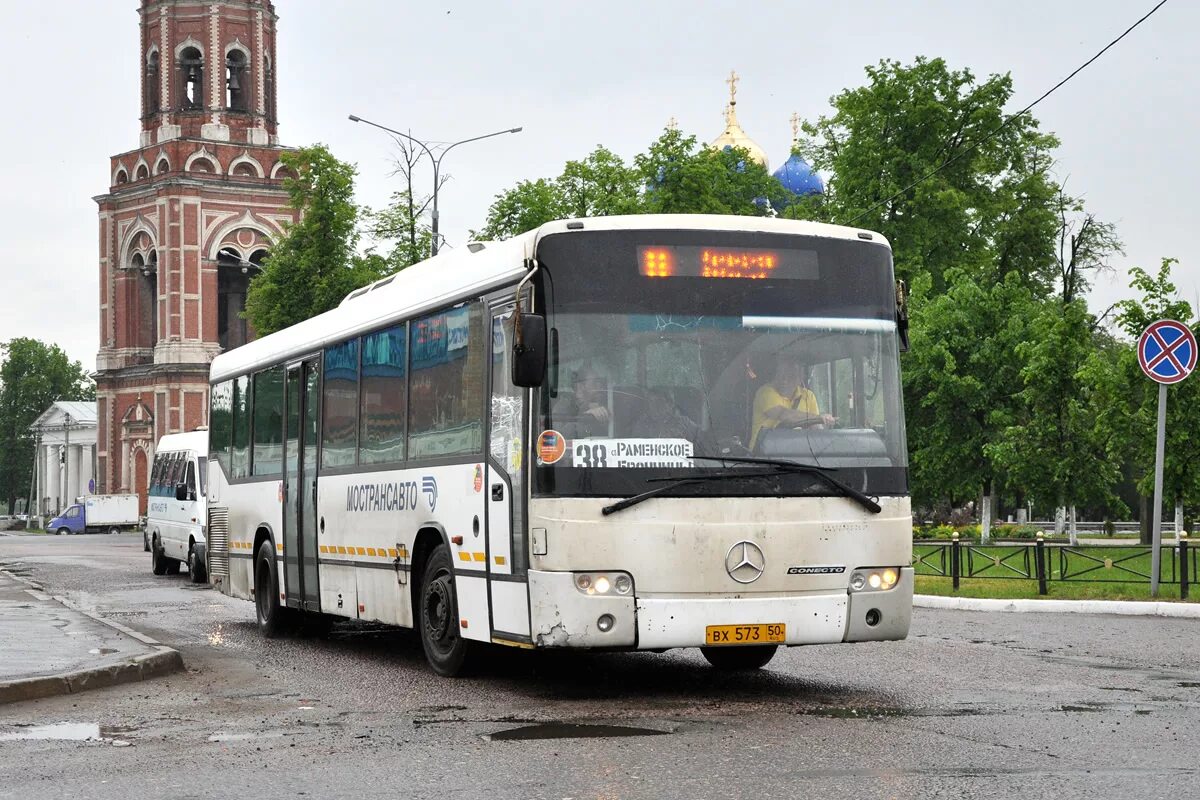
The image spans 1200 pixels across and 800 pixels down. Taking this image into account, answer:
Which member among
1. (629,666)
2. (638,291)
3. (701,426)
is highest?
(638,291)

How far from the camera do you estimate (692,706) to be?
10.6m

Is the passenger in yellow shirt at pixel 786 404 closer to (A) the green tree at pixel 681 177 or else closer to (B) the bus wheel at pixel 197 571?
(B) the bus wheel at pixel 197 571

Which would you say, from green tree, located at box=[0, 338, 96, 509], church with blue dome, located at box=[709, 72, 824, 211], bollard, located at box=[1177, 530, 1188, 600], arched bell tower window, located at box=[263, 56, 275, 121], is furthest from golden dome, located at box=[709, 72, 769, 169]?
green tree, located at box=[0, 338, 96, 509]

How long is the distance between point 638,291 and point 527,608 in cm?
211

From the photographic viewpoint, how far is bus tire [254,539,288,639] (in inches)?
677

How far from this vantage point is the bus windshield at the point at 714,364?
35.4ft

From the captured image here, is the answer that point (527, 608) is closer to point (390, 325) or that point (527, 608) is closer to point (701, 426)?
point (701, 426)

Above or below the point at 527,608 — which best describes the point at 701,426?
above

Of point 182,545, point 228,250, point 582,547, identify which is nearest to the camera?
point 582,547

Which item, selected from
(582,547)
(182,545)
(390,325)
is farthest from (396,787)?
(182,545)

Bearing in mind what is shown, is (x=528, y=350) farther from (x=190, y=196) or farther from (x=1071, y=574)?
(x=190, y=196)

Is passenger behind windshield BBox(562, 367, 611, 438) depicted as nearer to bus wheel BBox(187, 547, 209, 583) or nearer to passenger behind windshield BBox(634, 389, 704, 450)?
passenger behind windshield BBox(634, 389, 704, 450)

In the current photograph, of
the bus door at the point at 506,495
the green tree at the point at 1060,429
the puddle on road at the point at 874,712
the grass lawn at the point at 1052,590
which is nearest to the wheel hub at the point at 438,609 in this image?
the bus door at the point at 506,495

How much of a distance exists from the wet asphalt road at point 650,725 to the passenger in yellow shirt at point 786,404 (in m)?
1.75
